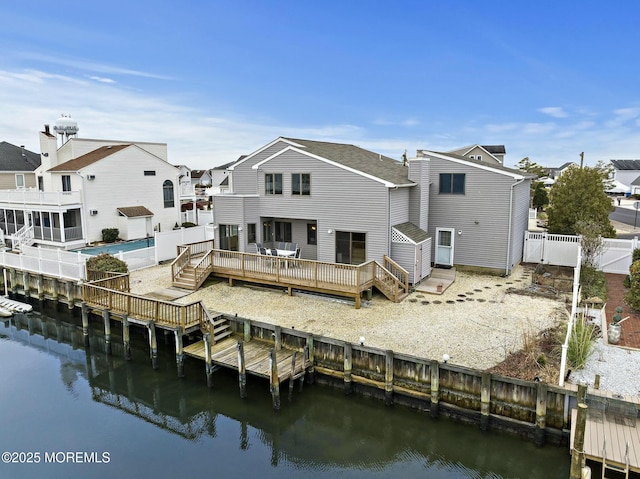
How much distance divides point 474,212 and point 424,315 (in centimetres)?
779

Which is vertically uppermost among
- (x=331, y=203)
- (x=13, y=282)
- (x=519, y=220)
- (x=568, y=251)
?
(x=331, y=203)

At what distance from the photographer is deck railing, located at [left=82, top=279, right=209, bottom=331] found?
13.8m

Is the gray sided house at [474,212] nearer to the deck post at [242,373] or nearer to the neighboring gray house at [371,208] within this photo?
the neighboring gray house at [371,208]

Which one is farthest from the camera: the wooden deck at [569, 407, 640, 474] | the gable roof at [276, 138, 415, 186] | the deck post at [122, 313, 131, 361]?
the gable roof at [276, 138, 415, 186]

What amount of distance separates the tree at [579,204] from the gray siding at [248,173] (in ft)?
48.6

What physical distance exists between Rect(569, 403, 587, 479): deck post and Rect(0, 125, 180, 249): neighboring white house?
91.6 feet

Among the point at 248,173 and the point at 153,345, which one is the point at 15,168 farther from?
the point at 153,345

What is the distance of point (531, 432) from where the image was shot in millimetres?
9969

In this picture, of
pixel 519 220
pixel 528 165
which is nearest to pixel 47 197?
pixel 519 220

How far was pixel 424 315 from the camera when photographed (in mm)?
14672

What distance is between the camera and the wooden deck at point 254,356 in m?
12.0

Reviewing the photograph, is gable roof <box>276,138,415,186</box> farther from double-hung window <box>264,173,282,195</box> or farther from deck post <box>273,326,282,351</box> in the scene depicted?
deck post <box>273,326,282,351</box>

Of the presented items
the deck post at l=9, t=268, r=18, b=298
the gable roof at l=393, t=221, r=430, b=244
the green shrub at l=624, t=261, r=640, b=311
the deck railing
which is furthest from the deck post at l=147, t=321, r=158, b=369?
the green shrub at l=624, t=261, r=640, b=311

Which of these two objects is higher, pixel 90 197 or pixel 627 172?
pixel 627 172
